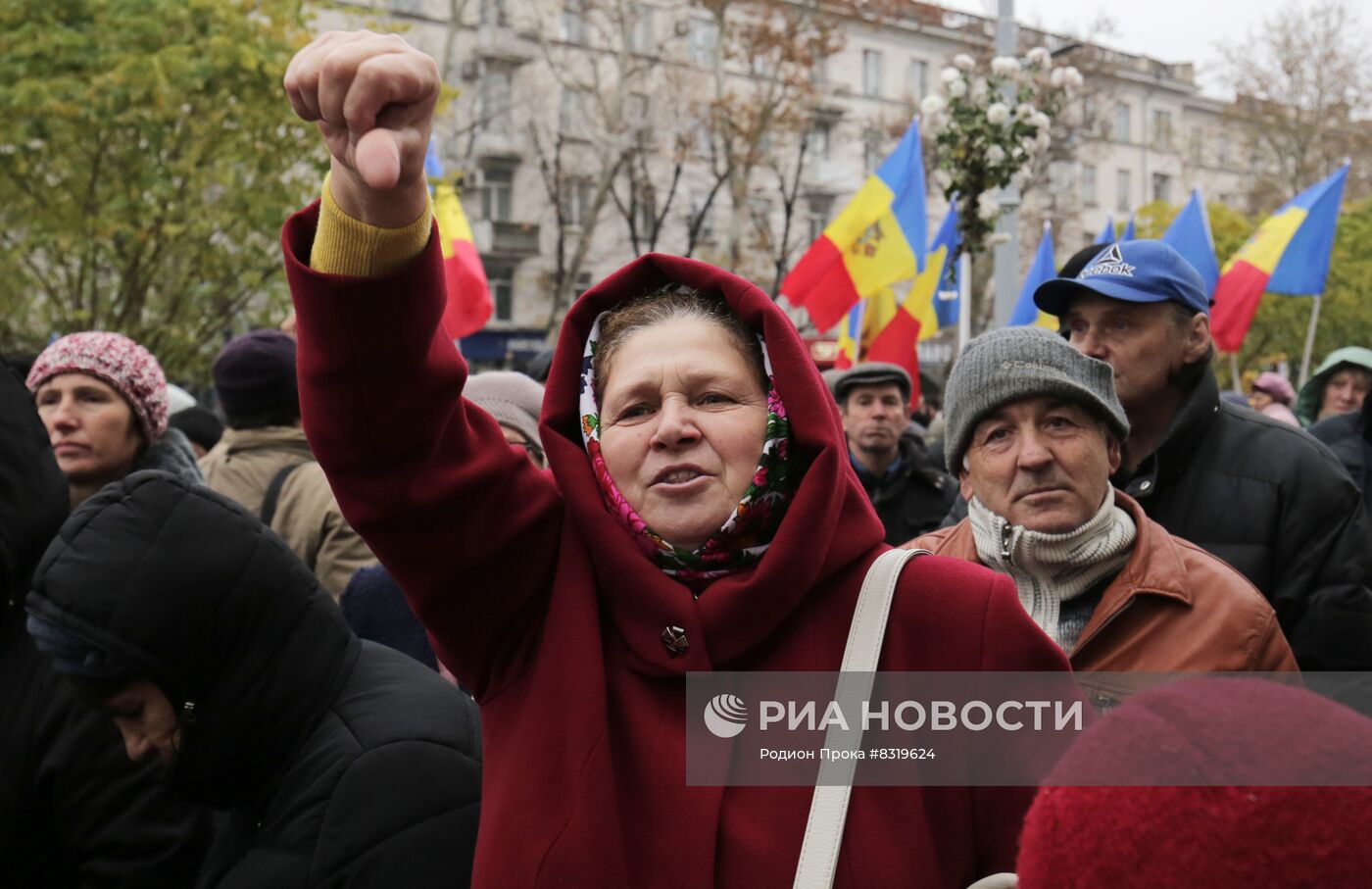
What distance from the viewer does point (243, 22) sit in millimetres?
12375

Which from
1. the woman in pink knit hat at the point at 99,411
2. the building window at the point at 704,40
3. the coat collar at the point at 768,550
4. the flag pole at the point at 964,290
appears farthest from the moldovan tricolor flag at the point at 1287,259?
the building window at the point at 704,40

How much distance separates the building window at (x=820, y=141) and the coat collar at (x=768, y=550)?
120ft

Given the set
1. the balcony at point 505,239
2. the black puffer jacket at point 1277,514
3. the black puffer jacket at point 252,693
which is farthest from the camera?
the balcony at point 505,239

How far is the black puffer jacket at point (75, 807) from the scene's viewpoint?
263 cm

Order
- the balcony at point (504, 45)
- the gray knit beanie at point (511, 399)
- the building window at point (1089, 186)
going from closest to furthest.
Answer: the gray knit beanie at point (511, 399)
the balcony at point (504, 45)
the building window at point (1089, 186)

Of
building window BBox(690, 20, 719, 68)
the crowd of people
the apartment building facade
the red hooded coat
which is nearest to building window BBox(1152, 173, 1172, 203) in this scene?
the apartment building facade

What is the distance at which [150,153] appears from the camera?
1252cm

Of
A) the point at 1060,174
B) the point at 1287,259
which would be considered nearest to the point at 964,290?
the point at 1287,259

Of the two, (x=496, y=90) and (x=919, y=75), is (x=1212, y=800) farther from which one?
(x=919, y=75)

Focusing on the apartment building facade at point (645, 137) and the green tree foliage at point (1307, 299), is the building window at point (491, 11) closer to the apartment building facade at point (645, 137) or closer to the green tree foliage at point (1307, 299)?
the apartment building facade at point (645, 137)

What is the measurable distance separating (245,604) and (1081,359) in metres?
1.71

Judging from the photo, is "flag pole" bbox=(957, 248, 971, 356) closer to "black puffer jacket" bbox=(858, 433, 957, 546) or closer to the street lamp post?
the street lamp post

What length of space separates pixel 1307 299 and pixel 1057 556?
30020 millimetres

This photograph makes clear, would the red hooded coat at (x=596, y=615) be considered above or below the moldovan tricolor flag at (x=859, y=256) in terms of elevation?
above
